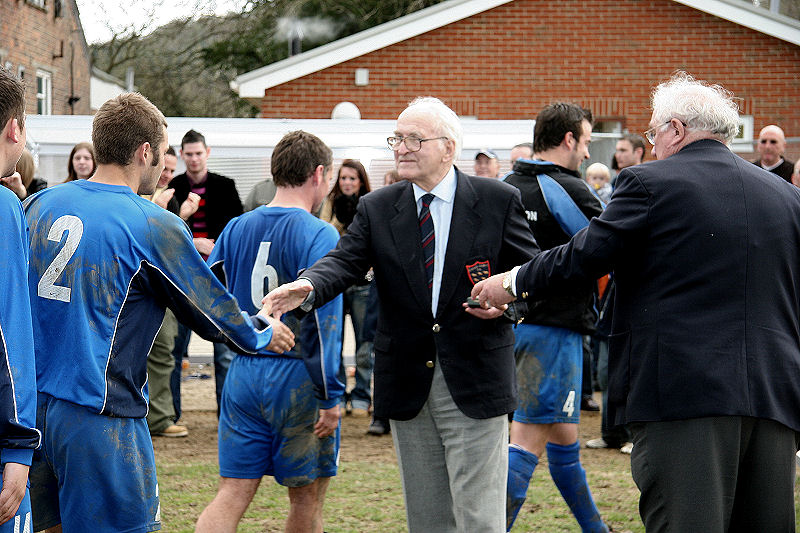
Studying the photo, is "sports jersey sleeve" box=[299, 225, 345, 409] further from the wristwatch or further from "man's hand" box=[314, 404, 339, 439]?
the wristwatch

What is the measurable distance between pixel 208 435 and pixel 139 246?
18.5ft

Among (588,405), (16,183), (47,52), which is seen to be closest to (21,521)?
(16,183)

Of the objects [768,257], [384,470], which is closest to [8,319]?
[768,257]

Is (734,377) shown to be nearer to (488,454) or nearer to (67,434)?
(488,454)

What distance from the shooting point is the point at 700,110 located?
12.0 ft

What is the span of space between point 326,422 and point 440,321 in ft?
2.95

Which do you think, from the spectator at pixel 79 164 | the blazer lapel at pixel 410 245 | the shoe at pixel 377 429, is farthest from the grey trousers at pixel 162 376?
the blazer lapel at pixel 410 245

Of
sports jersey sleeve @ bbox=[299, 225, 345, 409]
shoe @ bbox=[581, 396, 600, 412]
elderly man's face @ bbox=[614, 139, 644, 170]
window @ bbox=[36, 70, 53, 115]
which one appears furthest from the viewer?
window @ bbox=[36, 70, 53, 115]

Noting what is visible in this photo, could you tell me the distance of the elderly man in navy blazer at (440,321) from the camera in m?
4.04

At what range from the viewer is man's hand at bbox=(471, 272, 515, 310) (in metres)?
3.88

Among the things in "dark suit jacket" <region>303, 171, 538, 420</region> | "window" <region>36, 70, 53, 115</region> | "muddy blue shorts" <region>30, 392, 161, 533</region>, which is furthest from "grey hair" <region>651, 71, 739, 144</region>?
"window" <region>36, 70, 53, 115</region>

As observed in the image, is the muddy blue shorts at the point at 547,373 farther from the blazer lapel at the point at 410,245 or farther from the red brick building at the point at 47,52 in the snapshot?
the red brick building at the point at 47,52

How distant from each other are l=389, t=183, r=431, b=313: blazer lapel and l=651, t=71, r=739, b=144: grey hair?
3.61ft

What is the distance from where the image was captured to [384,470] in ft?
24.6
